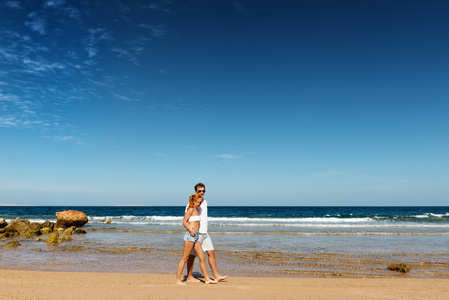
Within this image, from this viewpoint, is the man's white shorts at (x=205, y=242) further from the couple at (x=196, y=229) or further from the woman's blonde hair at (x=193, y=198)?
the woman's blonde hair at (x=193, y=198)

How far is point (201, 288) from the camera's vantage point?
20.1 ft

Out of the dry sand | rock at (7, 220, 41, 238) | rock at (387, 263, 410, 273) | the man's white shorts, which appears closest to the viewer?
the dry sand

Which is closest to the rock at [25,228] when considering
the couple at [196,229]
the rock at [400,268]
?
the couple at [196,229]

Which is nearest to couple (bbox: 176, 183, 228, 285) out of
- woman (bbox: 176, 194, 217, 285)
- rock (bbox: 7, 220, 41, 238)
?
woman (bbox: 176, 194, 217, 285)

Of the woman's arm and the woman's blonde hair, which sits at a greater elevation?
the woman's blonde hair

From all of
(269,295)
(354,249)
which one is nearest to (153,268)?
(269,295)

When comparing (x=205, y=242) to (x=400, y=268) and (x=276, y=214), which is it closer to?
(x=400, y=268)

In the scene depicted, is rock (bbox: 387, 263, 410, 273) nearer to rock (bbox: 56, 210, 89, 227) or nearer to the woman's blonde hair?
the woman's blonde hair

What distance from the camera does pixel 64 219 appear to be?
2338cm

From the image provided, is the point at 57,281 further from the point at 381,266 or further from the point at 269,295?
the point at 381,266

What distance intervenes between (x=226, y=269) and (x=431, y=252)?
28.5 ft

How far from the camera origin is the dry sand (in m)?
5.66

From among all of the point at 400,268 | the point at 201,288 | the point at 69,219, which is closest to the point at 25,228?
the point at 69,219

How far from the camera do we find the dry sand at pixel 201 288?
5.66 meters
